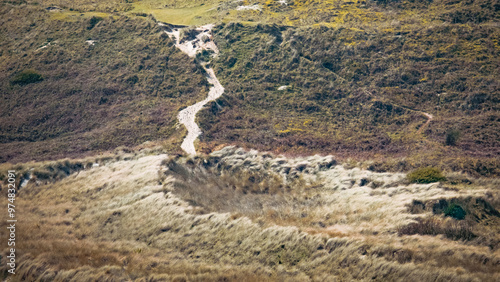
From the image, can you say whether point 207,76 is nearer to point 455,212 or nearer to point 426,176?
point 426,176

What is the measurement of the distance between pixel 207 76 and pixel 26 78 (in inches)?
1259

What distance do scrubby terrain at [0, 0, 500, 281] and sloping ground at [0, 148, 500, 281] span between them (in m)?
0.15

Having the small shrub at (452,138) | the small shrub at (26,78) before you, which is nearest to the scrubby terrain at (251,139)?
the small shrub at (26,78)

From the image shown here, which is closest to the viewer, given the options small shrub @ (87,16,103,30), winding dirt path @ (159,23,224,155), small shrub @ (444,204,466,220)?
small shrub @ (444,204,466,220)

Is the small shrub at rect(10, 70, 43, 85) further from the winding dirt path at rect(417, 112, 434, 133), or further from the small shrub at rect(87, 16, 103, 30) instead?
the winding dirt path at rect(417, 112, 434, 133)

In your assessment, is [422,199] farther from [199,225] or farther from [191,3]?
[191,3]

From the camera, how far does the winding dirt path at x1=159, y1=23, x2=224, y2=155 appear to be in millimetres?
48688

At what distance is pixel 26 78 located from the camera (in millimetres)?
62062

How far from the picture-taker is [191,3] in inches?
3536

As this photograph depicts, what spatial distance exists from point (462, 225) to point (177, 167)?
88.7 feet

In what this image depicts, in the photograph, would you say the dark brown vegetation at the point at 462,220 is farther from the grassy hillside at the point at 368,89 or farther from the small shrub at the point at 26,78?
the small shrub at the point at 26,78

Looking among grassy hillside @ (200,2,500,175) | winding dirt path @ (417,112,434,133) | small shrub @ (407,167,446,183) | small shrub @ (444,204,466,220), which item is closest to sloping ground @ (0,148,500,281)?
small shrub @ (407,167,446,183)

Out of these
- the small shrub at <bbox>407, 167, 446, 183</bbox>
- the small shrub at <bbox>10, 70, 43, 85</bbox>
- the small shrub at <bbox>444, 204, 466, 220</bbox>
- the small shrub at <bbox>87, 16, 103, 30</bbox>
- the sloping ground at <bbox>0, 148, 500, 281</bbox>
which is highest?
the small shrub at <bbox>87, 16, 103, 30</bbox>

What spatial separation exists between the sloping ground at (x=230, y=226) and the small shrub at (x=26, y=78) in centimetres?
3224
